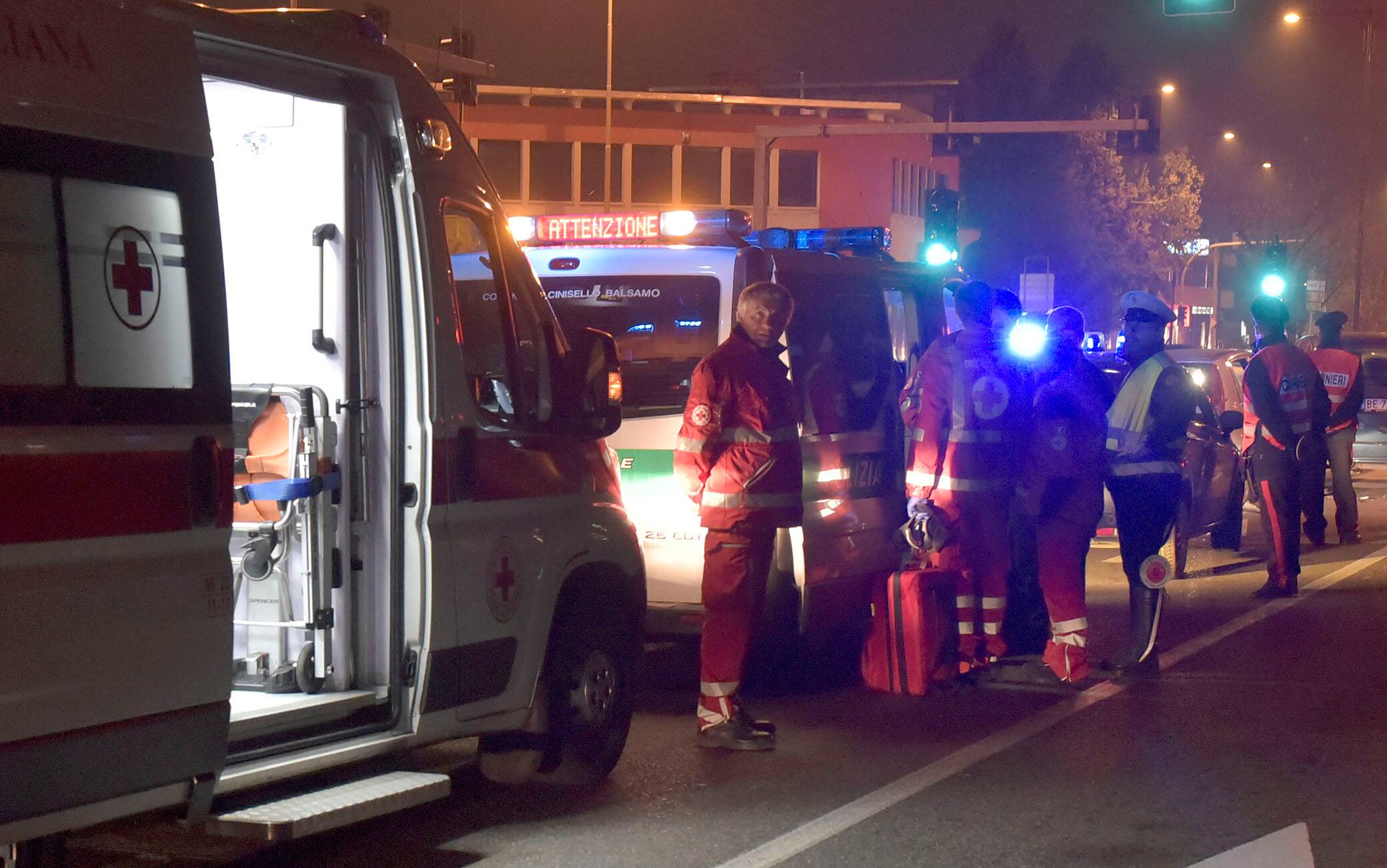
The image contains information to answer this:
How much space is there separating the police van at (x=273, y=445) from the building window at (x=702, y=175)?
50533mm

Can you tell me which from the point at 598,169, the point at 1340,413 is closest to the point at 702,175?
A: the point at 598,169

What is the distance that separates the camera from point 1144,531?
9.05 metres

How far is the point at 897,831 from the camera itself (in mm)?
5906

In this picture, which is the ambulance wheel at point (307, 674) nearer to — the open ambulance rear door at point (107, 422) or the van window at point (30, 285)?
the open ambulance rear door at point (107, 422)

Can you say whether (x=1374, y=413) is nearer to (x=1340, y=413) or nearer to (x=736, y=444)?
(x=1340, y=413)

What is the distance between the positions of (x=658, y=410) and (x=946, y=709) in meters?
1.93

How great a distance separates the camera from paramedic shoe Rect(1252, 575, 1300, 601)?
11703 mm

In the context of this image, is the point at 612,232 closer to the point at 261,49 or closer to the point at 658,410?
the point at 658,410

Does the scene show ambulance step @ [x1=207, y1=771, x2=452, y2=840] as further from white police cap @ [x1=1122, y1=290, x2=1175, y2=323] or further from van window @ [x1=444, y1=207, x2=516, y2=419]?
white police cap @ [x1=1122, y1=290, x2=1175, y2=323]

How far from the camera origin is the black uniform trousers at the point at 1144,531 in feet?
29.5

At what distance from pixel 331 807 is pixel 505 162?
5192 cm

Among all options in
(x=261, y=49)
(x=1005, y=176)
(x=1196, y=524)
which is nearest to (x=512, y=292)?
(x=261, y=49)

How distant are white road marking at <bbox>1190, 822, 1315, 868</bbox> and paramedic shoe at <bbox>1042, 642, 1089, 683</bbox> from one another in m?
2.78

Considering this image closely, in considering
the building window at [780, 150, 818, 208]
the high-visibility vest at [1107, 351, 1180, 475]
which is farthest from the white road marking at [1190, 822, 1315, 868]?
the building window at [780, 150, 818, 208]
